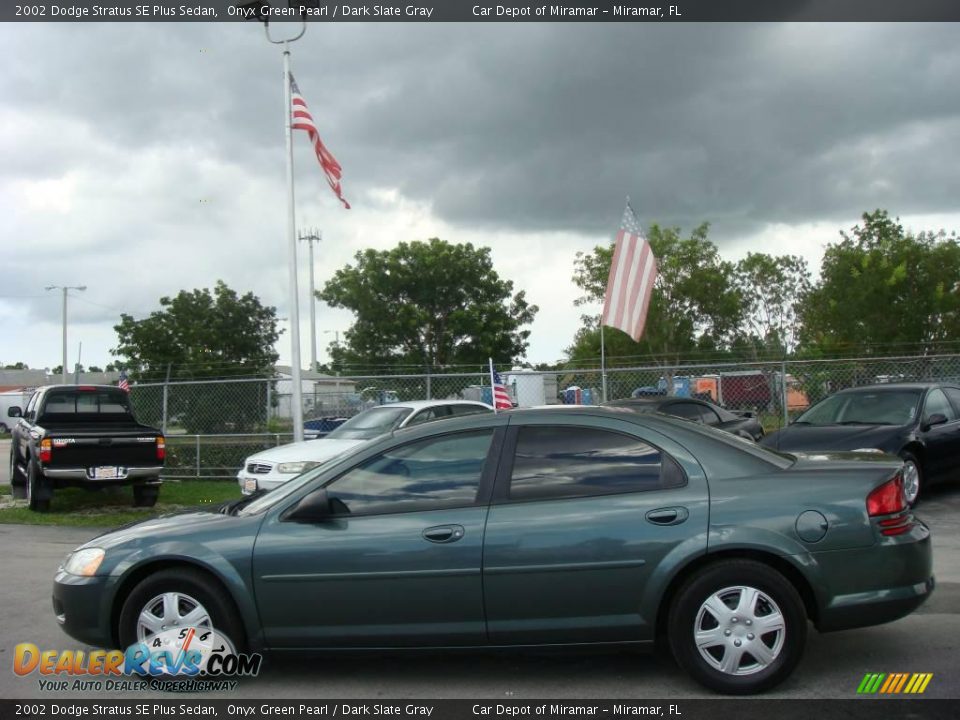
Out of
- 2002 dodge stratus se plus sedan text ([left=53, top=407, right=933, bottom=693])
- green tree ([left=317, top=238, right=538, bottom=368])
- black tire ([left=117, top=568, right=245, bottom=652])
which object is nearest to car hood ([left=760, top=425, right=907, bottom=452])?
2002 dodge stratus se plus sedan text ([left=53, top=407, right=933, bottom=693])

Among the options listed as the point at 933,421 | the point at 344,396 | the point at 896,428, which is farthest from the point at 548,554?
the point at 344,396

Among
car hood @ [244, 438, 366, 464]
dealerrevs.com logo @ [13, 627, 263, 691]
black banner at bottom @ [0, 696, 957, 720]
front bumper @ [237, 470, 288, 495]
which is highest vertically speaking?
car hood @ [244, 438, 366, 464]

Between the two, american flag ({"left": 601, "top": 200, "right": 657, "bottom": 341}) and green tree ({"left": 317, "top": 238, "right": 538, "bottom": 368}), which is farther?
green tree ({"left": 317, "top": 238, "right": 538, "bottom": 368})

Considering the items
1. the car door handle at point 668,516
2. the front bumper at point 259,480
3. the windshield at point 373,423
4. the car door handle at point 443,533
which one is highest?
the windshield at point 373,423

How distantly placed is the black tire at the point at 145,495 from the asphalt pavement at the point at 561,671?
7.56 m

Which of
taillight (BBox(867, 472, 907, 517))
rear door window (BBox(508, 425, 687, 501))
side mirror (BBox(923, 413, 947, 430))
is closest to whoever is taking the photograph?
taillight (BBox(867, 472, 907, 517))

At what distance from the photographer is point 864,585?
430 centimetres

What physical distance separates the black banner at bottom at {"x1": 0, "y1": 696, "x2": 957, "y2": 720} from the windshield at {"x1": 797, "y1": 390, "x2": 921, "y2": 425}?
7.26 metres

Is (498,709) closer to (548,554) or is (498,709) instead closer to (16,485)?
(548,554)

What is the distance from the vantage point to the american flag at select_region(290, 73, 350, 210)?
15.1 metres

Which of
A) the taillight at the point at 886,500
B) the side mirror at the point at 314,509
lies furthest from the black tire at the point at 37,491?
the taillight at the point at 886,500

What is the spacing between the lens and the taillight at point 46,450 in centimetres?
1220

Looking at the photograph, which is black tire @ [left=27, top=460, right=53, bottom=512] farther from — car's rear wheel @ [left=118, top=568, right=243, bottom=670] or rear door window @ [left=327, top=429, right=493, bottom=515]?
rear door window @ [left=327, top=429, right=493, bottom=515]

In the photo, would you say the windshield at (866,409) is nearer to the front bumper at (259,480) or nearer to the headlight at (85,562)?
the front bumper at (259,480)
